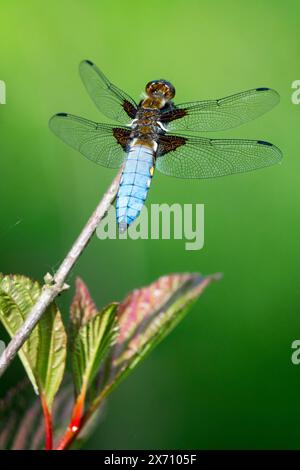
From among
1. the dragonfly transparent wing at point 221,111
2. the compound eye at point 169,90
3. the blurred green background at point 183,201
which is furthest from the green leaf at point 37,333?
the dragonfly transparent wing at point 221,111

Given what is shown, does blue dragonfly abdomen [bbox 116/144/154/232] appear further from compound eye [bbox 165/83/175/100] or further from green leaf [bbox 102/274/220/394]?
green leaf [bbox 102/274/220/394]

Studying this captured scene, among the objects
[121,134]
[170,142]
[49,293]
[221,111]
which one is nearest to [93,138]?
[121,134]

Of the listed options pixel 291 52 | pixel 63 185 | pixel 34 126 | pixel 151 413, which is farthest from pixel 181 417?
pixel 291 52

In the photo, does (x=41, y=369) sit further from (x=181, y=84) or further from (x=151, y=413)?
(x=181, y=84)

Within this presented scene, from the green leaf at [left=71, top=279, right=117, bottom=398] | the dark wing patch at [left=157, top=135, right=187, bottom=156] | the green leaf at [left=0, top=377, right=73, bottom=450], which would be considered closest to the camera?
the green leaf at [left=71, top=279, right=117, bottom=398]

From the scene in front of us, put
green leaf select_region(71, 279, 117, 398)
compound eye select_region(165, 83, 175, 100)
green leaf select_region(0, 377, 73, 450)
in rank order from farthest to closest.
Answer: compound eye select_region(165, 83, 175, 100) → green leaf select_region(0, 377, 73, 450) → green leaf select_region(71, 279, 117, 398)

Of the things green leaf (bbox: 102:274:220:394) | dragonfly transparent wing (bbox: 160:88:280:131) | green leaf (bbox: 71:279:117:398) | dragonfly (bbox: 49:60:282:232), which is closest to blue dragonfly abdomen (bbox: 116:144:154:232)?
dragonfly (bbox: 49:60:282:232)

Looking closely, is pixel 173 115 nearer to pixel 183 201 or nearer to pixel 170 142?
pixel 170 142
